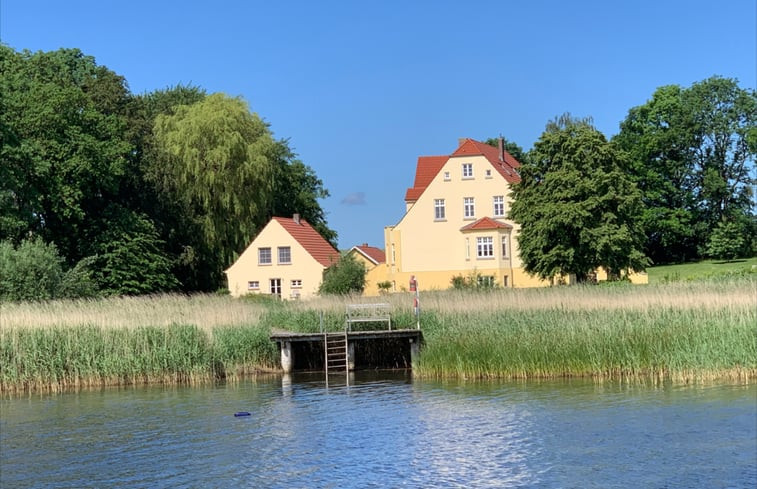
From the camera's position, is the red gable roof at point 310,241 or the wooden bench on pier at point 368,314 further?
the red gable roof at point 310,241

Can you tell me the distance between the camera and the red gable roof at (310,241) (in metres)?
60.5

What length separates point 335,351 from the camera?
30625 mm

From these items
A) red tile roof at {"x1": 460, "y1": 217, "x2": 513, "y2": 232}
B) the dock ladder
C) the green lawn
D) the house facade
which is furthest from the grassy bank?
the green lawn

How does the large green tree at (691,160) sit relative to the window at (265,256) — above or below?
above

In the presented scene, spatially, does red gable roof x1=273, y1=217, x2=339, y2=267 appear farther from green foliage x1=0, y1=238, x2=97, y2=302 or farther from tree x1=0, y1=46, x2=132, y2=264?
green foliage x1=0, y1=238, x2=97, y2=302

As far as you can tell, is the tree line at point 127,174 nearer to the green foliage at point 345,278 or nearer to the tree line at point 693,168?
the green foliage at point 345,278

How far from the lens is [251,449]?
1717 cm

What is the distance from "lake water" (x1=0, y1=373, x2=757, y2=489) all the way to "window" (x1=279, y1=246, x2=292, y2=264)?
35.6 metres

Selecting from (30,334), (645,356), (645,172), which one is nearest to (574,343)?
(645,356)

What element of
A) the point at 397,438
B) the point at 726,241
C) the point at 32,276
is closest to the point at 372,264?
the point at 726,241

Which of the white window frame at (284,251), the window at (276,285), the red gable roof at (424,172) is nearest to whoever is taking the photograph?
the white window frame at (284,251)

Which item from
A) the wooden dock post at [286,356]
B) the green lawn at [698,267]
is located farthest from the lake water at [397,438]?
the green lawn at [698,267]

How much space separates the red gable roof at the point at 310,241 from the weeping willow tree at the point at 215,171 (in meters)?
2.02

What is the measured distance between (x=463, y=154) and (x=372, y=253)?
17271 millimetres
